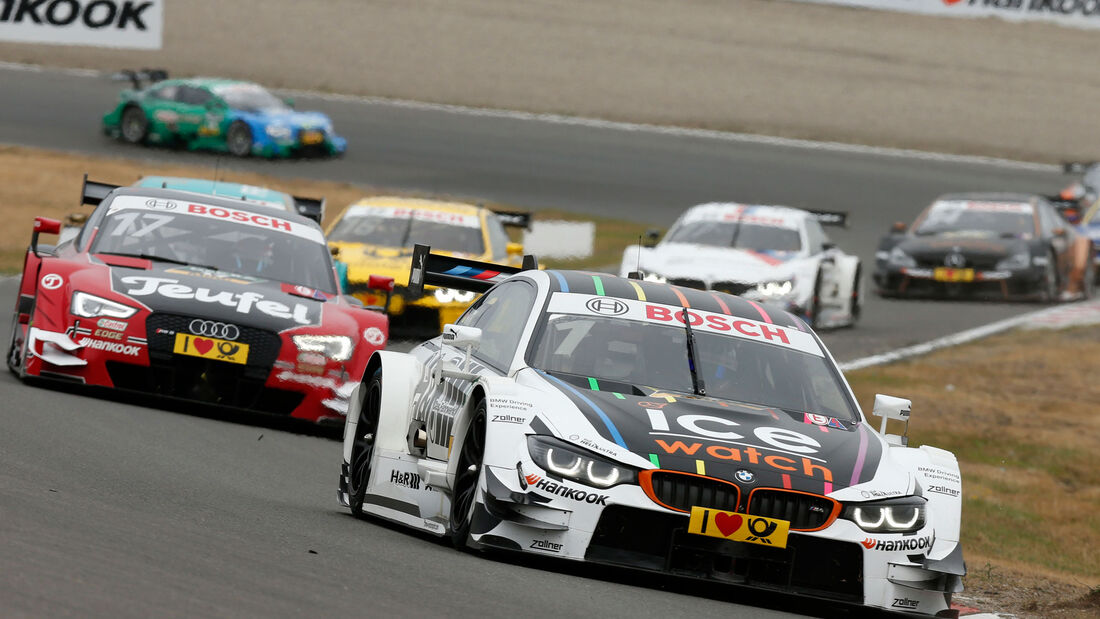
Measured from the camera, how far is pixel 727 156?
3762cm

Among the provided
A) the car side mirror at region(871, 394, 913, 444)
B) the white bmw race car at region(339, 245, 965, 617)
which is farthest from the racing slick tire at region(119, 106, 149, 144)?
the car side mirror at region(871, 394, 913, 444)

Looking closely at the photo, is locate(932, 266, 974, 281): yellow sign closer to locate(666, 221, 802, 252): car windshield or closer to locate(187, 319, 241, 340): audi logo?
locate(666, 221, 802, 252): car windshield

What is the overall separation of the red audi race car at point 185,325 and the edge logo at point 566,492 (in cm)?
462

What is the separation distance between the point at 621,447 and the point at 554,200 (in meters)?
24.9

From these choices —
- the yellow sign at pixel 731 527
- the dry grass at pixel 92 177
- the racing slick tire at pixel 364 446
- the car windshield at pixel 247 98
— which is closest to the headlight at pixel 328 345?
the racing slick tire at pixel 364 446

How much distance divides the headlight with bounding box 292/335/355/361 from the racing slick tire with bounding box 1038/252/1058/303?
15.1m

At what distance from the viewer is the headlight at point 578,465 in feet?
21.7

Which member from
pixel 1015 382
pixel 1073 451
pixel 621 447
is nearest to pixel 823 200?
pixel 1015 382

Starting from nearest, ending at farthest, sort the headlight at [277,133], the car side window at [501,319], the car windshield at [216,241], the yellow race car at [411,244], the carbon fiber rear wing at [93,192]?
the car side window at [501,319], the car windshield at [216,241], the carbon fiber rear wing at [93,192], the yellow race car at [411,244], the headlight at [277,133]

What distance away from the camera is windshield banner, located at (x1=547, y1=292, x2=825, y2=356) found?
7.93 meters

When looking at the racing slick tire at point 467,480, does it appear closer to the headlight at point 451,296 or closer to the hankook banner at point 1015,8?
the headlight at point 451,296

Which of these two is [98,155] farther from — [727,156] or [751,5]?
[751,5]

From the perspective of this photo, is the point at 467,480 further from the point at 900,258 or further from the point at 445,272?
the point at 900,258

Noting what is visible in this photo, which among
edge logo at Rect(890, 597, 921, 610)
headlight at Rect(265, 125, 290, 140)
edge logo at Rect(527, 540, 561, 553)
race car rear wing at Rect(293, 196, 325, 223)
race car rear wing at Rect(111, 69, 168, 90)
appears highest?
edge logo at Rect(527, 540, 561, 553)
